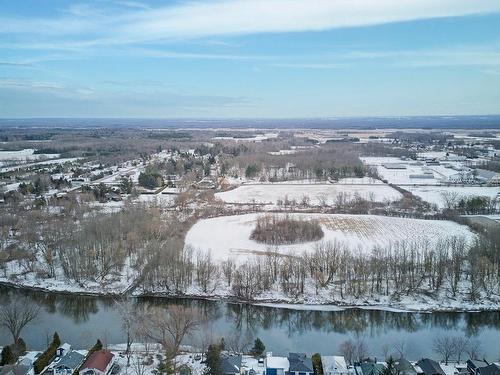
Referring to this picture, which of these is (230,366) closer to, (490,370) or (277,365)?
(277,365)

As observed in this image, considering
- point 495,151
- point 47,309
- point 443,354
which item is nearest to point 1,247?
point 47,309

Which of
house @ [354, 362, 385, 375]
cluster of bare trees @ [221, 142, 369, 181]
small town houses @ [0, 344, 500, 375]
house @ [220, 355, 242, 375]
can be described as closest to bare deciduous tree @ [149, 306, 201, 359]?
small town houses @ [0, 344, 500, 375]

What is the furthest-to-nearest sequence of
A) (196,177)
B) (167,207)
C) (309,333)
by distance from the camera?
(196,177), (167,207), (309,333)

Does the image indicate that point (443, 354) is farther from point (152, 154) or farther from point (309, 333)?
point (152, 154)

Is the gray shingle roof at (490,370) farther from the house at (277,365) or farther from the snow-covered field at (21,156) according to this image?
the snow-covered field at (21,156)

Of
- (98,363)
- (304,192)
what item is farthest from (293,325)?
(304,192)

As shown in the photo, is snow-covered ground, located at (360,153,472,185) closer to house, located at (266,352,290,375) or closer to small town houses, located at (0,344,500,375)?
small town houses, located at (0,344,500,375)
